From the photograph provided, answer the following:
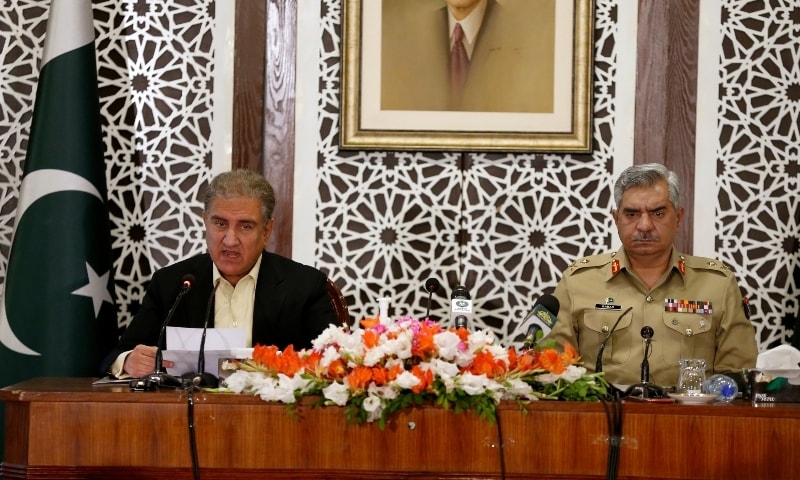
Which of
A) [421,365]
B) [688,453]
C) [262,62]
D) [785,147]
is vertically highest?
[262,62]

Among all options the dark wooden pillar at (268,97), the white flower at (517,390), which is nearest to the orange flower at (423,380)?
the white flower at (517,390)

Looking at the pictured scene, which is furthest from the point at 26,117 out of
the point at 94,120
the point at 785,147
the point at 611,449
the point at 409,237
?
the point at 785,147

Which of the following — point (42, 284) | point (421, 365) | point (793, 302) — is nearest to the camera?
point (421, 365)

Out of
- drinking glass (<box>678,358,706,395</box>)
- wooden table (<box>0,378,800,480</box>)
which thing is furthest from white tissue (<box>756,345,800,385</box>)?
wooden table (<box>0,378,800,480</box>)

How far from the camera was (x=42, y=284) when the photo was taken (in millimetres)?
3924

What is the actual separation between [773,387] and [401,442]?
1.11 metres

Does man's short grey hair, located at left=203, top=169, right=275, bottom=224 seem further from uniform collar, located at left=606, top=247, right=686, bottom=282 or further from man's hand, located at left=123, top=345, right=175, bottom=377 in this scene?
uniform collar, located at left=606, top=247, right=686, bottom=282

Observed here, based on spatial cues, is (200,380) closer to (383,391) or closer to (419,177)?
(383,391)

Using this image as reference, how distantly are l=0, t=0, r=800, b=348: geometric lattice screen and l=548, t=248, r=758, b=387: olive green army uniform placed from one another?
66cm

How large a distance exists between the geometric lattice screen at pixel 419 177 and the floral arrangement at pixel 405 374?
177 centimetres

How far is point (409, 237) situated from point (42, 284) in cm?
160

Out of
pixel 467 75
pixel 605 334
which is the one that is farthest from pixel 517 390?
pixel 467 75

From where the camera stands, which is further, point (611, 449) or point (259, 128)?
point (259, 128)

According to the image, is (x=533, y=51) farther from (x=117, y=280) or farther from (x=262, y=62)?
(x=117, y=280)
